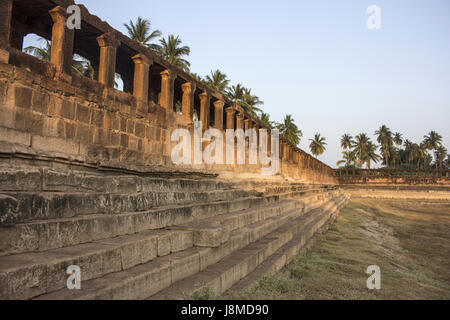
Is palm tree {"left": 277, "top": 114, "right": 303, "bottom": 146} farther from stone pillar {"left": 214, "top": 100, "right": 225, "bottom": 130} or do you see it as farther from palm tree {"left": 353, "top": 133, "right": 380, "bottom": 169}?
stone pillar {"left": 214, "top": 100, "right": 225, "bottom": 130}

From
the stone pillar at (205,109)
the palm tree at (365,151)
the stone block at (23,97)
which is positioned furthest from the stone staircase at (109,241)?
the palm tree at (365,151)

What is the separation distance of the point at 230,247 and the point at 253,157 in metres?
11.5

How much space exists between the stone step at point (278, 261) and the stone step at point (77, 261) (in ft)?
2.78

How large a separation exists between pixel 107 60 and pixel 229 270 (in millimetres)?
5845

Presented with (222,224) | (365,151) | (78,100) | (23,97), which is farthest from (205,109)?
(365,151)

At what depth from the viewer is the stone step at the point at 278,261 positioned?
10.4 feet

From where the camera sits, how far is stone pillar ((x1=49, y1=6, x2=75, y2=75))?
18.6 ft

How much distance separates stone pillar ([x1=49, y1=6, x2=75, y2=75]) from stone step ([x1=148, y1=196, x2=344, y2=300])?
474 centimetres

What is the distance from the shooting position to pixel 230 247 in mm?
3775

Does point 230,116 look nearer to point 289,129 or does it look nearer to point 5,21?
point 5,21

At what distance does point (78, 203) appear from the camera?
104 inches

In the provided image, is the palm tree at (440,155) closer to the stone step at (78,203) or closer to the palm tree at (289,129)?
the palm tree at (289,129)
